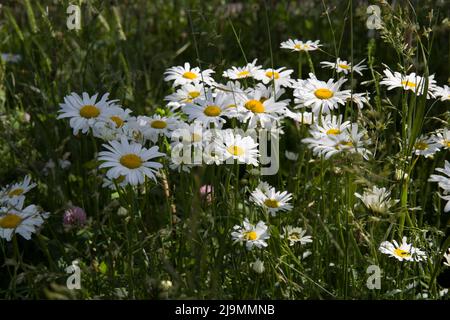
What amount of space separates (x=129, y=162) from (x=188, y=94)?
14.4 inches

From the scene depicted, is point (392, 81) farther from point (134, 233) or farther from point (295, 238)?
point (134, 233)

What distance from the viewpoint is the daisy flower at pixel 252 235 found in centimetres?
160

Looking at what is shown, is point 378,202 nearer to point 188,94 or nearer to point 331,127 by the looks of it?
point 331,127

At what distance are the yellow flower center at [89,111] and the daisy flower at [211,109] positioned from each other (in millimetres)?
219

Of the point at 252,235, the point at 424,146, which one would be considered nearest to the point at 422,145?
the point at 424,146

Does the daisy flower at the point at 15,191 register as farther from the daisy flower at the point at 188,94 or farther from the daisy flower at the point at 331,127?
the daisy flower at the point at 331,127

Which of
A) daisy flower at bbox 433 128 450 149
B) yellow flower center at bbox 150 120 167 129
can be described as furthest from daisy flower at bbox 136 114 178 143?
daisy flower at bbox 433 128 450 149

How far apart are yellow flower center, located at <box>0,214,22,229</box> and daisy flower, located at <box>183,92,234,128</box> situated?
1.58ft

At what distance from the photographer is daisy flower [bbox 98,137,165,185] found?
155 centimetres

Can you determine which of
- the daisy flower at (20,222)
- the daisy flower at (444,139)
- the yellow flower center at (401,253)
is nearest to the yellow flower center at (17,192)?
the daisy flower at (20,222)

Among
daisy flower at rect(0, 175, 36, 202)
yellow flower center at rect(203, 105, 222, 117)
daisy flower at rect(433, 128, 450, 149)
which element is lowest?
daisy flower at rect(0, 175, 36, 202)

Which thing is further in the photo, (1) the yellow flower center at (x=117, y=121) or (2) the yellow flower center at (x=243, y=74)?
(2) the yellow flower center at (x=243, y=74)

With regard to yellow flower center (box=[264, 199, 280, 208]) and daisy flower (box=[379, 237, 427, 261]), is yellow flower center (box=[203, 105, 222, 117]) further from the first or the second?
daisy flower (box=[379, 237, 427, 261])
